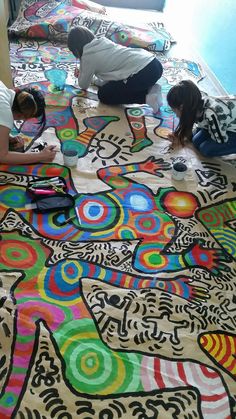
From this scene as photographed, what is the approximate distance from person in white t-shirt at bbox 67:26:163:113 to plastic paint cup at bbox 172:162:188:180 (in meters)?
0.69

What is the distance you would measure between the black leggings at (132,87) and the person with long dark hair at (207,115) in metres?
0.44

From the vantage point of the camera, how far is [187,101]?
79.0 inches

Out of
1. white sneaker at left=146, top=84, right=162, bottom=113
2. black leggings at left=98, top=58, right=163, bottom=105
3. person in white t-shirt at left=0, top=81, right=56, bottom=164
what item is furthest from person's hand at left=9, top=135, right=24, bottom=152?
white sneaker at left=146, top=84, right=162, bottom=113

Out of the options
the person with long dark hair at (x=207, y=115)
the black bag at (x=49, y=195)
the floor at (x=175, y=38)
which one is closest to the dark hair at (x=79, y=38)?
the person with long dark hair at (x=207, y=115)

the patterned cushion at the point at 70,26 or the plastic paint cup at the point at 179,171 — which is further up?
the patterned cushion at the point at 70,26

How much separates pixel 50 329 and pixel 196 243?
0.75m

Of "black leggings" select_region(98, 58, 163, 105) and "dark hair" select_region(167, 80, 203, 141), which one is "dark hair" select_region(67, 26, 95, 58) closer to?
"black leggings" select_region(98, 58, 163, 105)

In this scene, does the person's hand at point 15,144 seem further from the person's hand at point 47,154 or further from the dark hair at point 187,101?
the dark hair at point 187,101

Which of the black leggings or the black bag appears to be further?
the black leggings

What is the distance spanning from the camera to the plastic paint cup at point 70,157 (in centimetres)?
197

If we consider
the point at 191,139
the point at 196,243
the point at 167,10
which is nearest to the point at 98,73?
the point at 191,139

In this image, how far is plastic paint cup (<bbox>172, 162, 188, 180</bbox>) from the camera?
1.97 meters

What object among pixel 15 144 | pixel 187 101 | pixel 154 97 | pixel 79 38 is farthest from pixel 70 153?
pixel 79 38

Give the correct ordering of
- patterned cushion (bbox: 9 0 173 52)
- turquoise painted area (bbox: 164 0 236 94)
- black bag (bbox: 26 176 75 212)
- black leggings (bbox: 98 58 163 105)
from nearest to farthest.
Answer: black bag (bbox: 26 176 75 212) < black leggings (bbox: 98 58 163 105) < turquoise painted area (bbox: 164 0 236 94) < patterned cushion (bbox: 9 0 173 52)
